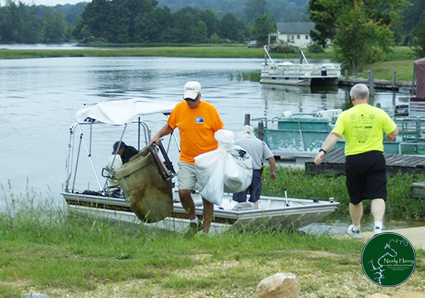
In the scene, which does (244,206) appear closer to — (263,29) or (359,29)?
(359,29)

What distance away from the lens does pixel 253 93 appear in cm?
5256

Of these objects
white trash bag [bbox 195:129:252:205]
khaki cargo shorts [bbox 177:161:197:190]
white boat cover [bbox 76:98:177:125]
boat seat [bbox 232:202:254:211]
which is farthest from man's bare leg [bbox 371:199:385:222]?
white boat cover [bbox 76:98:177:125]

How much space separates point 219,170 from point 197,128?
587mm

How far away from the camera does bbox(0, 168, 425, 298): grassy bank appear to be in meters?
6.59

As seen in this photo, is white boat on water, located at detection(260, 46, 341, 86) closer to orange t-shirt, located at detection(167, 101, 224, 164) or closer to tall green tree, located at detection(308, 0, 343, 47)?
tall green tree, located at detection(308, 0, 343, 47)

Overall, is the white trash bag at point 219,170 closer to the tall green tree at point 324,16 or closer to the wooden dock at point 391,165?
the wooden dock at point 391,165

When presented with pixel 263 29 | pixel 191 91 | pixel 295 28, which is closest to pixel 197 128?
pixel 191 91

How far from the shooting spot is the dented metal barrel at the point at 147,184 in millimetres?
9953

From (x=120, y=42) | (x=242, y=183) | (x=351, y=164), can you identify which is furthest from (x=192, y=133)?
(x=120, y=42)

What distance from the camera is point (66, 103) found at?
45.4m

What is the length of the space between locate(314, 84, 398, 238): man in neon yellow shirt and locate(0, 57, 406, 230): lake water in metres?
7.07

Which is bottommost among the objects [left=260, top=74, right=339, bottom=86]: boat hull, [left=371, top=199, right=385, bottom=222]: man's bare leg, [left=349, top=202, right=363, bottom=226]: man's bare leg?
[left=260, top=74, right=339, bottom=86]: boat hull

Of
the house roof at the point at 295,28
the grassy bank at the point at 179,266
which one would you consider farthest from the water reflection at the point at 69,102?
the house roof at the point at 295,28

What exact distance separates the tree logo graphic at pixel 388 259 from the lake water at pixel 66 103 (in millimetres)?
9543
